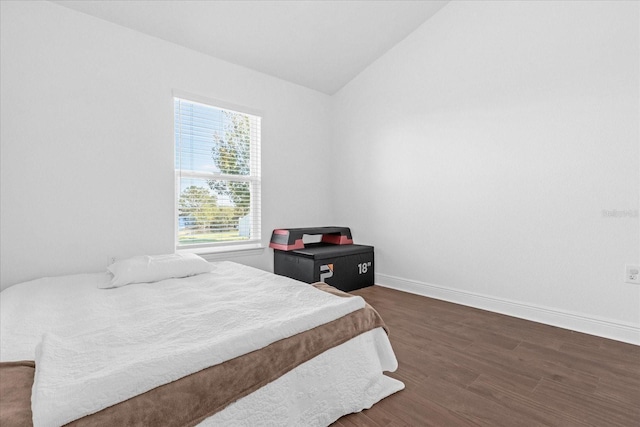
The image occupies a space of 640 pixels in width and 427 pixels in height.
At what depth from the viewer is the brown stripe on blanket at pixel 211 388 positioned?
0.83 meters

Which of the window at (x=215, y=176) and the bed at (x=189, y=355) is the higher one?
the window at (x=215, y=176)

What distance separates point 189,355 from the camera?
A: 1010 mm

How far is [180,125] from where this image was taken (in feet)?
9.60

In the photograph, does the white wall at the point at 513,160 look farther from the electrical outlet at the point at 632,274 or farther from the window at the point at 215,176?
the window at the point at 215,176

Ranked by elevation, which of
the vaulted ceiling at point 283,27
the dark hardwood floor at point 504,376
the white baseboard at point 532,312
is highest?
the vaulted ceiling at point 283,27

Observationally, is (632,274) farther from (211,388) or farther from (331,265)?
(211,388)

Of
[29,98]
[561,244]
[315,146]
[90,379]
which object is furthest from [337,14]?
[90,379]

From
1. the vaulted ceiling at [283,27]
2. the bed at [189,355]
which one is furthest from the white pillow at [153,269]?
the vaulted ceiling at [283,27]

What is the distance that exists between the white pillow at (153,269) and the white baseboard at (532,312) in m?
2.20

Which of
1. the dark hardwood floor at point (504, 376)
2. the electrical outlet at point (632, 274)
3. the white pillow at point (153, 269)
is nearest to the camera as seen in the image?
the dark hardwood floor at point (504, 376)

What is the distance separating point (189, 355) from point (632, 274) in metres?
2.84

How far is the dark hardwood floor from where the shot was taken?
1.39 meters

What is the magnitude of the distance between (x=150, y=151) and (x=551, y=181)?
11.0ft

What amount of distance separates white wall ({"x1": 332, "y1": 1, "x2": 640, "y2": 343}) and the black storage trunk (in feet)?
0.91
